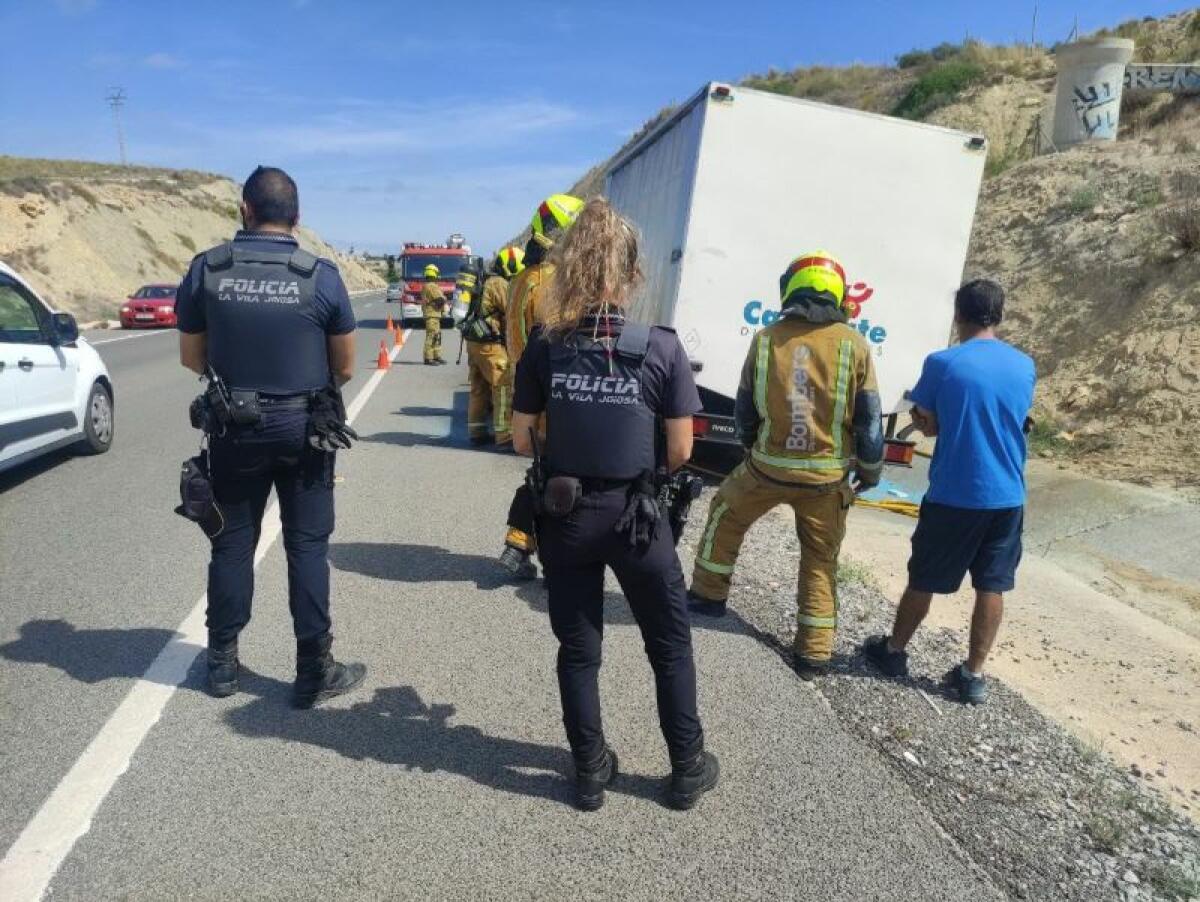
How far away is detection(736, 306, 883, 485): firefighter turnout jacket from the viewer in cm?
405

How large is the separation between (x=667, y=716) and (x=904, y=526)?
5.36 meters

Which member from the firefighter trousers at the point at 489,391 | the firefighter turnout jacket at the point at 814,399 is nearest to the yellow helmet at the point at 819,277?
the firefighter turnout jacket at the point at 814,399

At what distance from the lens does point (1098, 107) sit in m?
18.5

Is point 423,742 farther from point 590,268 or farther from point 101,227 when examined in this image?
point 101,227

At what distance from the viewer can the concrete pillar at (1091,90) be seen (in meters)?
18.3

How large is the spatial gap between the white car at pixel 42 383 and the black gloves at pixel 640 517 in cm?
581

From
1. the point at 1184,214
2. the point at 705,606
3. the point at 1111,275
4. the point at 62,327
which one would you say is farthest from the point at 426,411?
the point at 1184,214

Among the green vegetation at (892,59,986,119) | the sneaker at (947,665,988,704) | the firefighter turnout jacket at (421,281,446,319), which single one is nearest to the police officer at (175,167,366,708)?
the sneaker at (947,665,988,704)

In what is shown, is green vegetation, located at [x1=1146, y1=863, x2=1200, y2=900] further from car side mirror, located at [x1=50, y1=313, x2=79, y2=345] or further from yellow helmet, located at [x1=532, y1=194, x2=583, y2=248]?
car side mirror, located at [x1=50, y1=313, x2=79, y2=345]

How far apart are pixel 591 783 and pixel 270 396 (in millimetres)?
1812

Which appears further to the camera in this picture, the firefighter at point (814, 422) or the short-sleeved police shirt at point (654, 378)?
the firefighter at point (814, 422)

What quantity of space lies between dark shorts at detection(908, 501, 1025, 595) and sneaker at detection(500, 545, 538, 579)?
83.5 inches

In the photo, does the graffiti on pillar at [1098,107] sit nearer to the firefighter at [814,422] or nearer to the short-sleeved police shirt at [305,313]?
the firefighter at [814,422]

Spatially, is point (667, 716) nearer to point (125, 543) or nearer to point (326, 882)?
point (326, 882)
